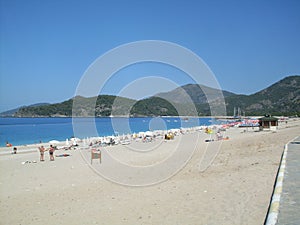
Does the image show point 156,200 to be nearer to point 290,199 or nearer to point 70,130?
point 290,199

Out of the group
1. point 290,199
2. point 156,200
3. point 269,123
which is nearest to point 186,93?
point 269,123

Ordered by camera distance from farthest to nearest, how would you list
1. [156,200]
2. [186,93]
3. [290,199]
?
[186,93], [156,200], [290,199]

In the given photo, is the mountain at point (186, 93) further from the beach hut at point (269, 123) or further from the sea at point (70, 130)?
the sea at point (70, 130)

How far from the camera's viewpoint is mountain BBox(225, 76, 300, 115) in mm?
136650

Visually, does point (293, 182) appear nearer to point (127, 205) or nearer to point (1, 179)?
point (127, 205)

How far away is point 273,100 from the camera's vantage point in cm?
15025

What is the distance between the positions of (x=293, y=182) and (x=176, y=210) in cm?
241

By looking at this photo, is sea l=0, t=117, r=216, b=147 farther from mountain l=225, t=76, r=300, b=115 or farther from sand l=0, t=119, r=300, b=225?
mountain l=225, t=76, r=300, b=115

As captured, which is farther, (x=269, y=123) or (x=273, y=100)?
(x=273, y=100)

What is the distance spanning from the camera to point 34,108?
18400cm

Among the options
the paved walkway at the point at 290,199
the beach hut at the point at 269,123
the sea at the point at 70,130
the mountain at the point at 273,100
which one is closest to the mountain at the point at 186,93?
the beach hut at the point at 269,123

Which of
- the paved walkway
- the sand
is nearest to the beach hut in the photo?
the sand

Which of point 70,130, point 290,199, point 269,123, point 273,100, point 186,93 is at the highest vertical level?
point 273,100

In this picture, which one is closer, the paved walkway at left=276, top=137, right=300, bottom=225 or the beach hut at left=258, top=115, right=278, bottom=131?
the paved walkway at left=276, top=137, right=300, bottom=225
